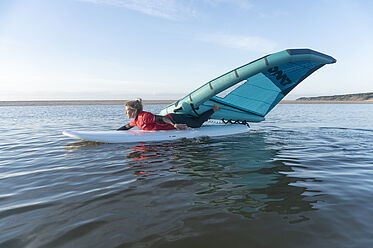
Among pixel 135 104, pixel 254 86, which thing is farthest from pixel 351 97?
pixel 135 104

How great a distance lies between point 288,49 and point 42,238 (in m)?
7.05

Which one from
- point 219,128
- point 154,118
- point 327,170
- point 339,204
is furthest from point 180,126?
point 339,204

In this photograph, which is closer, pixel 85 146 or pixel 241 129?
pixel 85 146

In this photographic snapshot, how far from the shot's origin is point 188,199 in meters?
2.88

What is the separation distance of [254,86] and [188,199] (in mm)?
5928

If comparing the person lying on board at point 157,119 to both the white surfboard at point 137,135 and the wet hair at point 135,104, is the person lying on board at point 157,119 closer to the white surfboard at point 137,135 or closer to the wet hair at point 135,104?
the wet hair at point 135,104

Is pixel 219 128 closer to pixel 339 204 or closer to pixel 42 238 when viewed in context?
pixel 339 204

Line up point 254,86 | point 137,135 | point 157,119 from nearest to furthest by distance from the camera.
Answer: point 137,135 < point 157,119 < point 254,86

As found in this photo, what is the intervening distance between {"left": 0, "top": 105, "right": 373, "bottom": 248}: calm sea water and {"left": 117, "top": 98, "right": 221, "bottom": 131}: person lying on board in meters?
1.82

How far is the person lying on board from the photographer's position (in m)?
6.84

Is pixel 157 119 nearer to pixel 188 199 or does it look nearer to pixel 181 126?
pixel 181 126

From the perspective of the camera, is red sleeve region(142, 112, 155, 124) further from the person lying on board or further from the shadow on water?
the shadow on water

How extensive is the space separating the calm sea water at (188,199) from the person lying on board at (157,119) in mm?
1823

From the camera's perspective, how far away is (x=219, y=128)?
8.24 m
